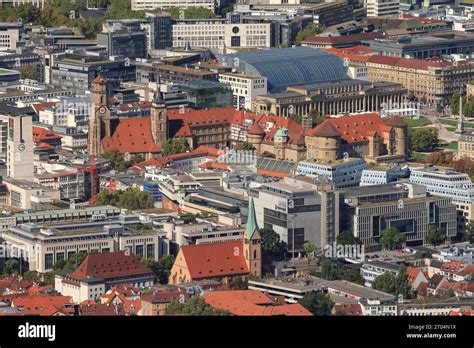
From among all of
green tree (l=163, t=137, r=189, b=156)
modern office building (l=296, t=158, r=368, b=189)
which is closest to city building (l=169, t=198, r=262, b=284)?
modern office building (l=296, t=158, r=368, b=189)

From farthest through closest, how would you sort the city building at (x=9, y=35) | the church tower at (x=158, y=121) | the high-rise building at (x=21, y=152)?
the city building at (x=9, y=35)
the church tower at (x=158, y=121)
the high-rise building at (x=21, y=152)

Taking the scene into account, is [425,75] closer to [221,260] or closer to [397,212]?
[397,212]

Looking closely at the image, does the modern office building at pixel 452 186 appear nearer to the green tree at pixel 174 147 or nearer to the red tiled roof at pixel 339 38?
the green tree at pixel 174 147

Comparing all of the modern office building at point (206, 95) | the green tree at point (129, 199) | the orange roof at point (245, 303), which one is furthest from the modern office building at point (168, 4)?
the orange roof at point (245, 303)

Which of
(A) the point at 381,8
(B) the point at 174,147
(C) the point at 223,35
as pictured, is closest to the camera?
(B) the point at 174,147

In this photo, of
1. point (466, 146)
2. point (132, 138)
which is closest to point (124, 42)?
point (132, 138)
